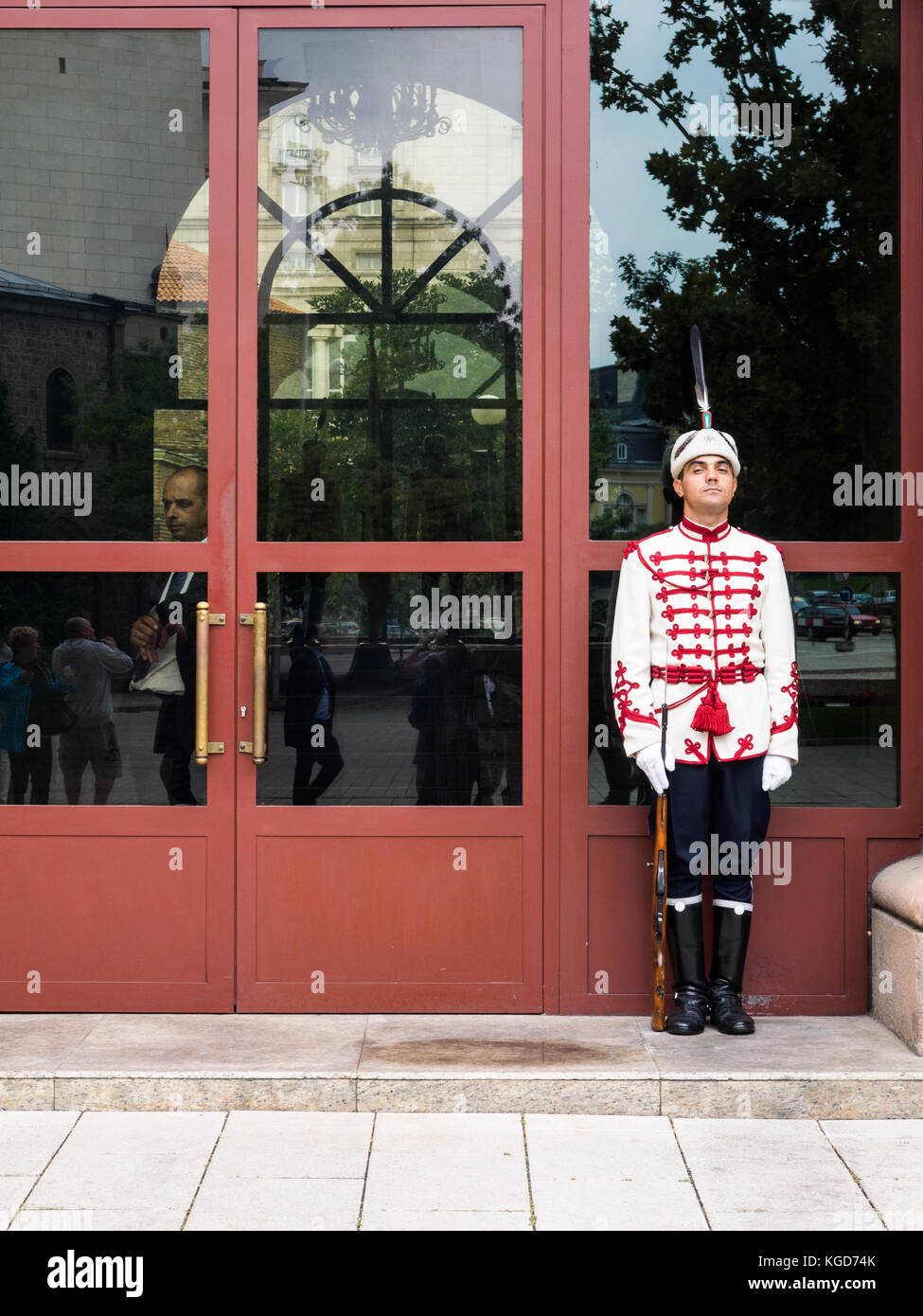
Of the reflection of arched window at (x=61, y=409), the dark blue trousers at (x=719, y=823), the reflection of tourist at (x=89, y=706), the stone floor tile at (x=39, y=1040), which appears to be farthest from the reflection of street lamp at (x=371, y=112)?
the stone floor tile at (x=39, y=1040)

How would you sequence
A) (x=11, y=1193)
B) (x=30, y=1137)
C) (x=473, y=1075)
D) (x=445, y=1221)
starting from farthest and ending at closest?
(x=473, y=1075), (x=30, y=1137), (x=11, y=1193), (x=445, y=1221)

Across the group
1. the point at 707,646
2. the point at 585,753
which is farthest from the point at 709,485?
the point at 585,753

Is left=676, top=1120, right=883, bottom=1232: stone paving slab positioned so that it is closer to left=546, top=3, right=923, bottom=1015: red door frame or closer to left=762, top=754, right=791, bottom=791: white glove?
left=546, top=3, right=923, bottom=1015: red door frame

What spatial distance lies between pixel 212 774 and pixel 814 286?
109 inches

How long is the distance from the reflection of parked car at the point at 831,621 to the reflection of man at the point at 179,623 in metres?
2.15

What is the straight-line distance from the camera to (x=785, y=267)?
5.17 m

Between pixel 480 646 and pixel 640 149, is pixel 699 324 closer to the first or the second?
pixel 640 149

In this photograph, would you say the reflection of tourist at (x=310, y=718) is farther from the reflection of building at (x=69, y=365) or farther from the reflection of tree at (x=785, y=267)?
the reflection of tree at (x=785, y=267)

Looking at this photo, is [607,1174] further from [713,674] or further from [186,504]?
[186,504]

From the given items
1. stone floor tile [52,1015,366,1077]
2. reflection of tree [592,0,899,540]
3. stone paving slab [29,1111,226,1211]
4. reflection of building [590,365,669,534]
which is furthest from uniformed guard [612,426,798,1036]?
stone paving slab [29,1111,226,1211]

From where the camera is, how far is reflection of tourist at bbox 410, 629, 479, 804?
515 cm

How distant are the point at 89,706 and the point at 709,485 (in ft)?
7.58

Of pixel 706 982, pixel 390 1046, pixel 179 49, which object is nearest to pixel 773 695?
pixel 706 982

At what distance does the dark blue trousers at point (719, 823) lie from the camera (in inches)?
192
